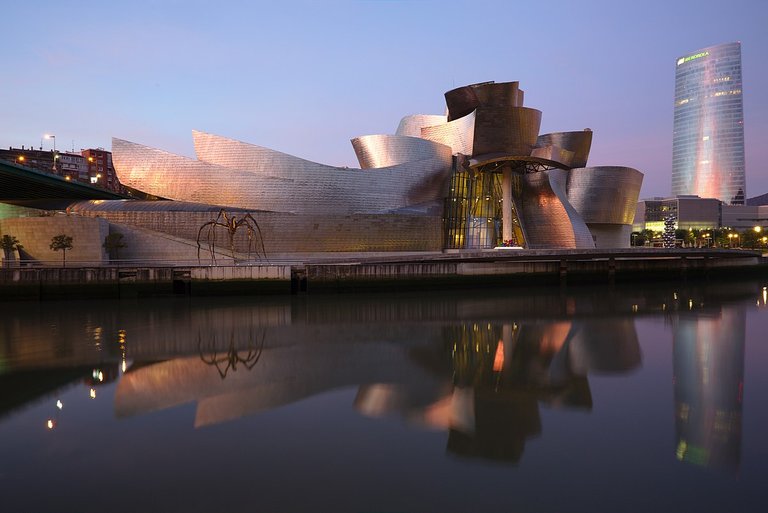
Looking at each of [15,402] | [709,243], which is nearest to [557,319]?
[15,402]

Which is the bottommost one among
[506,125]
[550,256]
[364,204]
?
[550,256]

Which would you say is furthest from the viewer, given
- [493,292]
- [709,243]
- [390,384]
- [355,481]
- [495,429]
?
[709,243]

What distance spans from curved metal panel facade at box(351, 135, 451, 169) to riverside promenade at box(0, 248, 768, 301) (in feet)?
22.7

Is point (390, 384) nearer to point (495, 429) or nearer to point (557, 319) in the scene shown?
point (495, 429)

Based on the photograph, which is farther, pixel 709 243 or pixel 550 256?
pixel 709 243

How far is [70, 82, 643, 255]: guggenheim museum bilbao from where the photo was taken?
2534 centimetres

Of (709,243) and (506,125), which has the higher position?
(506,125)

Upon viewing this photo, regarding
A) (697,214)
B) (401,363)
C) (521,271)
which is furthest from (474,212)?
(697,214)

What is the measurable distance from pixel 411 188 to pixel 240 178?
9400 millimetres

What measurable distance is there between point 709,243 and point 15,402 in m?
83.1

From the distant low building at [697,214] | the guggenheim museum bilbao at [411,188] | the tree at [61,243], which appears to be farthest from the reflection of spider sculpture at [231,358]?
the distant low building at [697,214]

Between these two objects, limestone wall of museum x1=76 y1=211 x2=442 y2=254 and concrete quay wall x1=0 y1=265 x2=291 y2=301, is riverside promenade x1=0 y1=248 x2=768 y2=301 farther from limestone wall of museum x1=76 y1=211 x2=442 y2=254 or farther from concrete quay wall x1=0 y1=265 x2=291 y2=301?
limestone wall of museum x1=76 y1=211 x2=442 y2=254

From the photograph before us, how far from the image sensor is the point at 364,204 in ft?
89.6

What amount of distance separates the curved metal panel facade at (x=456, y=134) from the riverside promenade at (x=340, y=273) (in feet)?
27.1
